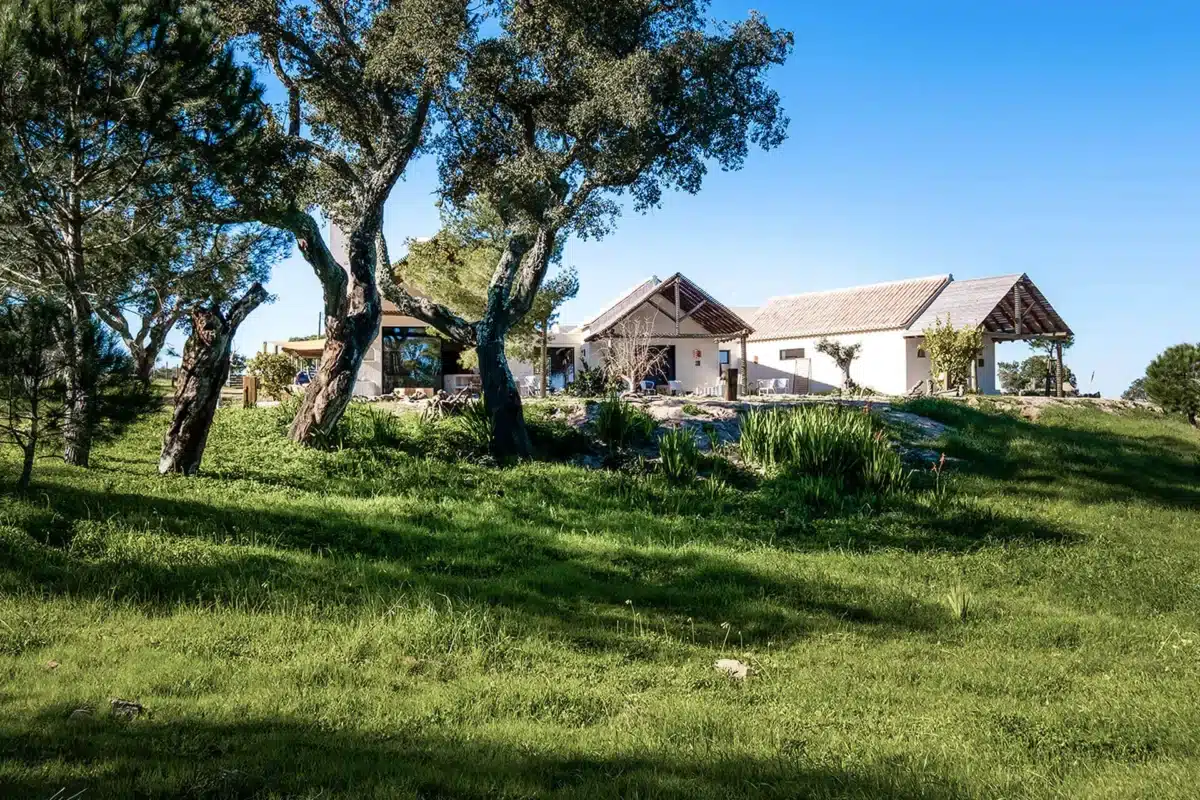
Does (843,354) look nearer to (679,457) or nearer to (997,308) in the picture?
(997,308)

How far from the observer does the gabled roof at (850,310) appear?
3353 cm

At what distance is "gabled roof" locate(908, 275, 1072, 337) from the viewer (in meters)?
31.6

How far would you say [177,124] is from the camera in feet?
39.4

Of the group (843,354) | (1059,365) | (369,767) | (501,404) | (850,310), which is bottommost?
(369,767)

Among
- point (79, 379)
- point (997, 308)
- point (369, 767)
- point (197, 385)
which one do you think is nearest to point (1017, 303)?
point (997, 308)

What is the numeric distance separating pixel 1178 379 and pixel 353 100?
19.3 m

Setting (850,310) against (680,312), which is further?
(850,310)

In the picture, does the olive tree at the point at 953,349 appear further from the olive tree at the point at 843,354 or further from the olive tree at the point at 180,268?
the olive tree at the point at 180,268

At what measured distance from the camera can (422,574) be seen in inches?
279

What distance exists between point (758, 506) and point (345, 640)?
660cm

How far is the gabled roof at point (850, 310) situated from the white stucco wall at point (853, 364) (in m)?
0.33

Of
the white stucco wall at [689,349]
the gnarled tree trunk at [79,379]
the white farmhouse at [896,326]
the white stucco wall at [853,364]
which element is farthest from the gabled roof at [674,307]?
the gnarled tree trunk at [79,379]

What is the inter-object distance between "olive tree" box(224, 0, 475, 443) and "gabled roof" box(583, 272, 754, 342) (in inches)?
665

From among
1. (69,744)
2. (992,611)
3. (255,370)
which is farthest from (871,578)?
(255,370)
